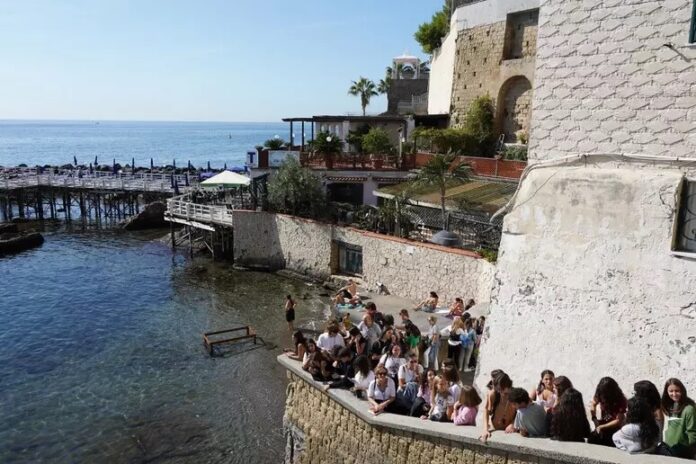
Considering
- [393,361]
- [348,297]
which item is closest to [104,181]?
[348,297]

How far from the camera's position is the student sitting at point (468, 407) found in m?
7.04

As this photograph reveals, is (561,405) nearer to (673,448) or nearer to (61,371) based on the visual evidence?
(673,448)

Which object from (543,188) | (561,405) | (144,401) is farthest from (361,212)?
(561,405)

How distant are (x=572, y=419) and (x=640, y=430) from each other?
659 millimetres

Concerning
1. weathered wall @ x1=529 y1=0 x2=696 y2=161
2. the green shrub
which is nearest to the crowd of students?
weathered wall @ x1=529 y1=0 x2=696 y2=161

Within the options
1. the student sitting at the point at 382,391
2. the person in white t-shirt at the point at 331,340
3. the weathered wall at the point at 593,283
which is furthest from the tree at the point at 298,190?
the weathered wall at the point at 593,283

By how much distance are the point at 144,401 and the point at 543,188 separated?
37.0 feet

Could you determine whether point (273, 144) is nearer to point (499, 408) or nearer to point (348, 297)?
point (348, 297)

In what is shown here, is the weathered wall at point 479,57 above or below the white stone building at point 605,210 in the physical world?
above

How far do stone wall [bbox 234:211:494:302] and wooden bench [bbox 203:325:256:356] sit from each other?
564 centimetres

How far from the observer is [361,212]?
22922 mm

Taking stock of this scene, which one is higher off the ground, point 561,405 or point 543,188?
point 543,188

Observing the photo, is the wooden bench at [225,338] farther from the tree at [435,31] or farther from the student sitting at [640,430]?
the tree at [435,31]

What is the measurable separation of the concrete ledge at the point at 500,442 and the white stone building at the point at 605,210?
4.51ft
